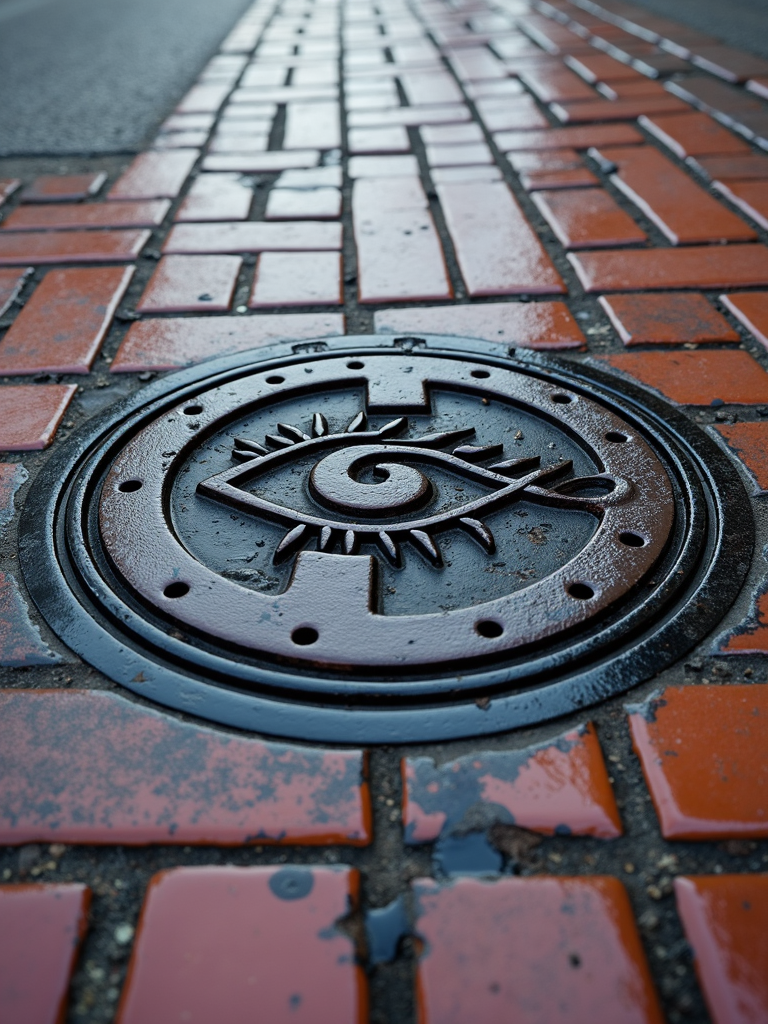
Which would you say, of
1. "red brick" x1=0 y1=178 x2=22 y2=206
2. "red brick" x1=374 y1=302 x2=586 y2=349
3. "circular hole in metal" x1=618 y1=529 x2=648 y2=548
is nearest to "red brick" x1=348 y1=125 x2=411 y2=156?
"red brick" x1=0 y1=178 x2=22 y2=206

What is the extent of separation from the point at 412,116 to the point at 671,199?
49.8 inches

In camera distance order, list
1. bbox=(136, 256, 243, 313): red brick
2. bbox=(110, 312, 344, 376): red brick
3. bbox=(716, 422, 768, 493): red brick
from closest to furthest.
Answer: bbox=(716, 422, 768, 493): red brick
bbox=(110, 312, 344, 376): red brick
bbox=(136, 256, 243, 313): red brick

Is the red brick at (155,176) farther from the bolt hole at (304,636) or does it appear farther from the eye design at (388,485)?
the bolt hole at (304,636)

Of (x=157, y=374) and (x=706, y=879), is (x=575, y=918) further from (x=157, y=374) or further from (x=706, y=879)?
(x=157, y=374)

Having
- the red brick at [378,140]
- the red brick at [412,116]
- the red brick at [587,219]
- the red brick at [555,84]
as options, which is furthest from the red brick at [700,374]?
the red brick at [555,84]

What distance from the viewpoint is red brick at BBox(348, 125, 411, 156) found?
8.99 feet

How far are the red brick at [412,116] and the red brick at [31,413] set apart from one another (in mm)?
1958

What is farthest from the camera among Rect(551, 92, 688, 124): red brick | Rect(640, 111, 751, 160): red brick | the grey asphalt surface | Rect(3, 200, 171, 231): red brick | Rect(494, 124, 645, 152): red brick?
the grey asphalt surface

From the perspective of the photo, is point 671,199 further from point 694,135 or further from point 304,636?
point 304,636

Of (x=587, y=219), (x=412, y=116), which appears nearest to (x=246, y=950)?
(x=587, y=219)

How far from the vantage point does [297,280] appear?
1908mm

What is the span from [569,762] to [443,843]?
0.54 ft

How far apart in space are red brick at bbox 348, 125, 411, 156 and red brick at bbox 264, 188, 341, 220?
0.41m

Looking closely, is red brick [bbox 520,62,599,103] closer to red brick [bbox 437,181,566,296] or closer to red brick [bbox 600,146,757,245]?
red brick [bbox 600,146,757,245]
